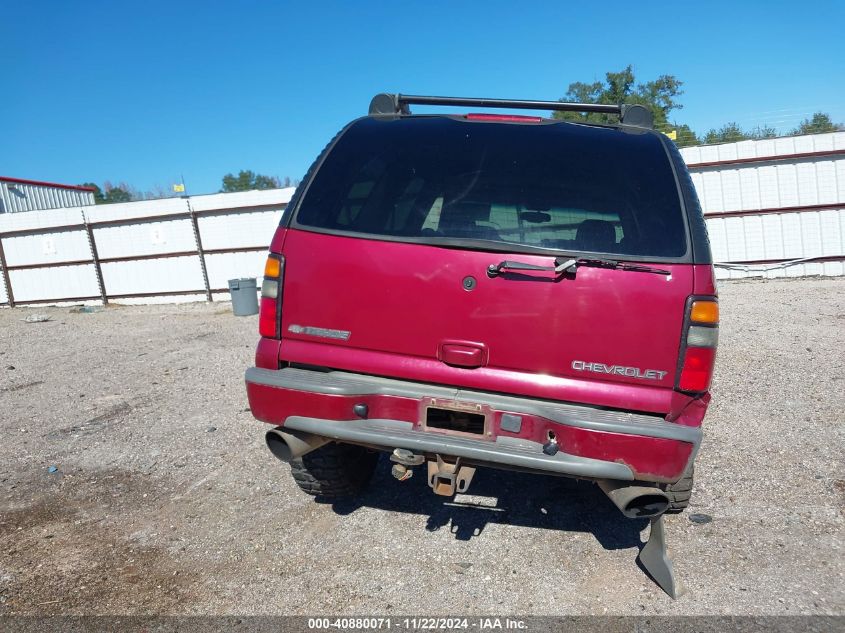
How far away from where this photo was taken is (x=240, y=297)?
11273 mm

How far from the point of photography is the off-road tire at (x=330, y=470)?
3.06 meters

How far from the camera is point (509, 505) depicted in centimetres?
330

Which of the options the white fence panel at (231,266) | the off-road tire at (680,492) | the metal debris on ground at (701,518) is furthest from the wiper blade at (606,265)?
the white fence panel at (231,266)

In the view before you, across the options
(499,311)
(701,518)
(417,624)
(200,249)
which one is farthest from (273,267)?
(200,249)

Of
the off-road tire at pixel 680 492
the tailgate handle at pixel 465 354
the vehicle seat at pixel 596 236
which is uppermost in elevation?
the vehicle seat at pixel 596 236

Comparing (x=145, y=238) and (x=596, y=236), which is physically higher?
(x=145, y=238)

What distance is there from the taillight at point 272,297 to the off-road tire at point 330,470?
828mm

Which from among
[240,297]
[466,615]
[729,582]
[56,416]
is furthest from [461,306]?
[240,297]

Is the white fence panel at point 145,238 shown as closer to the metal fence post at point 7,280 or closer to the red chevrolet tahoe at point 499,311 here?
the metal fence post at point 7,280

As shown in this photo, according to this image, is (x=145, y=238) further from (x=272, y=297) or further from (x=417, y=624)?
(x=417, y=624)

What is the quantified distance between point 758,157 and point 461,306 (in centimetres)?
1206

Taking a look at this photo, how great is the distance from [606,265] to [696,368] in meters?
0.56

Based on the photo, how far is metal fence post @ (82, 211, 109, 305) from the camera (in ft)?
45.4

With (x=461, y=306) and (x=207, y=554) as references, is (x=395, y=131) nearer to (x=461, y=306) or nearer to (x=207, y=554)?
(x=461, y=306)
